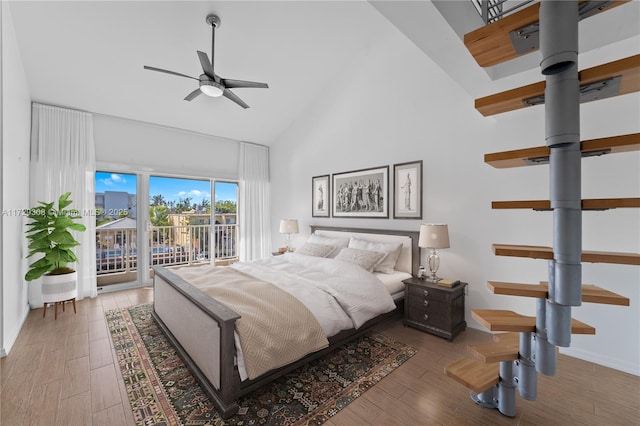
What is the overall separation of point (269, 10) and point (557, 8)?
10.4 feet

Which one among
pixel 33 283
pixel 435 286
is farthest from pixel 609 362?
pixel 33 283

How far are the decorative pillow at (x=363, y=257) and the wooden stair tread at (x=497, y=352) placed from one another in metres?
1.72

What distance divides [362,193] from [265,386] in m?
2.92

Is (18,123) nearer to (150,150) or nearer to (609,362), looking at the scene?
(150,150)

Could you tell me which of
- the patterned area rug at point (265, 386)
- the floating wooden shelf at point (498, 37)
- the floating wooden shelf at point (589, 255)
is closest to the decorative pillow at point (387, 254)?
the patterned area rug at point (265, 386)

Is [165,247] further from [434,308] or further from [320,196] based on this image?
[434,308]

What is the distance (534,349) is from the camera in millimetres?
1500

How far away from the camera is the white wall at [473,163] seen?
2.32 m

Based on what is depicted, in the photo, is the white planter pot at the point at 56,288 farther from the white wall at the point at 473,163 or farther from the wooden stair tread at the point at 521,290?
the wooden stair tread at the point at 521,290

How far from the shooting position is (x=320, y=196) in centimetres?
496

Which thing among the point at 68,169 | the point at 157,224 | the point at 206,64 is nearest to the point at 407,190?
the point at 206,64

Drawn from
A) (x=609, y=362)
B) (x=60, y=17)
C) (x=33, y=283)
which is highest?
(x=60, y=17)

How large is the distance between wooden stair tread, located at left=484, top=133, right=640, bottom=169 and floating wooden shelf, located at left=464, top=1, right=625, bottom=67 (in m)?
0.46

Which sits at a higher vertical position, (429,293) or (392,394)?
(429,293)
